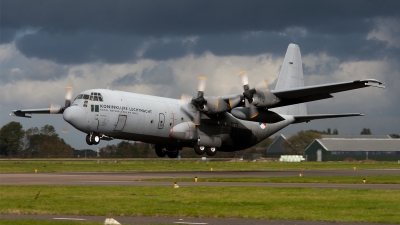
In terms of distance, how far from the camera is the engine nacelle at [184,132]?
155ft

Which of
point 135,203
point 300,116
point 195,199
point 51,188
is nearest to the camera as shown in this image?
point 135,203

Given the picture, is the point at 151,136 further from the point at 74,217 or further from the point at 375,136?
the point at 375,136

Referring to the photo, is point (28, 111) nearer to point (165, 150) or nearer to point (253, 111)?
point (165, 150)

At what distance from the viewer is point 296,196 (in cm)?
2480

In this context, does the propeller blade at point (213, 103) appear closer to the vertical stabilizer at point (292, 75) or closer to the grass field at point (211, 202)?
the vertical stabilizer at point (292, 75)

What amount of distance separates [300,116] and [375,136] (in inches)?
1838

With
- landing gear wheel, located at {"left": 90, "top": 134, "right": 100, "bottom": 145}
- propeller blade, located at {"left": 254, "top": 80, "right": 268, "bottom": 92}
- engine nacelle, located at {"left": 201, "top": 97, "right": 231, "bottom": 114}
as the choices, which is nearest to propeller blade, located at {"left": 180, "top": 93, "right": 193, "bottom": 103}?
engine nacelle, located at {"left": 201, "top": 97, "right": 231, "bottom": 114}

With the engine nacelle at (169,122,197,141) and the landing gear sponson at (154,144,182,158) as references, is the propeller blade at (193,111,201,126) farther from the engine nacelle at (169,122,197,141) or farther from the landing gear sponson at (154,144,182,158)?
the landing gear sponson at (154,144,182,158)

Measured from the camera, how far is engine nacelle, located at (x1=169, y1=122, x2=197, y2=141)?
47.3 metres

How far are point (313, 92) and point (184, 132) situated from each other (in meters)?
11.3

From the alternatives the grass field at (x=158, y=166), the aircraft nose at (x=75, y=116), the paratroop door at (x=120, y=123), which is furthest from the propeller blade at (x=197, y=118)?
the aircraft nose at (x=75, y=116)

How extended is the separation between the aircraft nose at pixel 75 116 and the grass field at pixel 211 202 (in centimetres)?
1321

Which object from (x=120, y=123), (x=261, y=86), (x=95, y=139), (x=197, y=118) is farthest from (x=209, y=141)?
(x=95, y=139)

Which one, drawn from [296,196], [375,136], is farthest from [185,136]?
[375,136]
